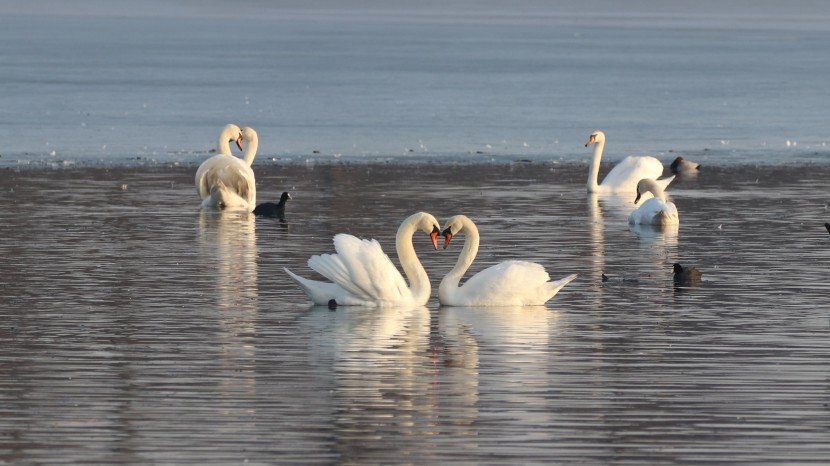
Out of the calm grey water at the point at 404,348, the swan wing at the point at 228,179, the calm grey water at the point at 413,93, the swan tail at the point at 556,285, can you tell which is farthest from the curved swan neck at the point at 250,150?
the swan tail at the point at 556,285

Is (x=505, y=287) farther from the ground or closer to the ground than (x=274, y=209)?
closer to the ground

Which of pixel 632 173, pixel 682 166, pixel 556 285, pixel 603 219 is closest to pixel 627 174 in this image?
pixel 632 173

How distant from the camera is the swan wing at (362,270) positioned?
45.6 ft

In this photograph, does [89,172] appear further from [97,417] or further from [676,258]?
[97,417]

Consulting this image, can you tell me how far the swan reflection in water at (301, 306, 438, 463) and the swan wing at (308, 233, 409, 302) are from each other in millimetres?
143

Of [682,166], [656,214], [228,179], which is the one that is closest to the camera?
[656,214]

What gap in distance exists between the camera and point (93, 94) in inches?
1690

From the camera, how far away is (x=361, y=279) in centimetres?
1391

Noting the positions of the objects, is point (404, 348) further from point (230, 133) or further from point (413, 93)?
point (413, 93)

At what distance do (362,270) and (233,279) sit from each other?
2.01 m

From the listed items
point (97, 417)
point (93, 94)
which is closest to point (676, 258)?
point (97, 417)

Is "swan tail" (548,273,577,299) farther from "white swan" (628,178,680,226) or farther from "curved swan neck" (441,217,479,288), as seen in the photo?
"white swan" (628,178,680,226)

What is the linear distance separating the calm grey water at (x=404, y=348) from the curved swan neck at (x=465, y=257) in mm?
293

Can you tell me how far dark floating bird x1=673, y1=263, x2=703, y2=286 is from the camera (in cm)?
1514
